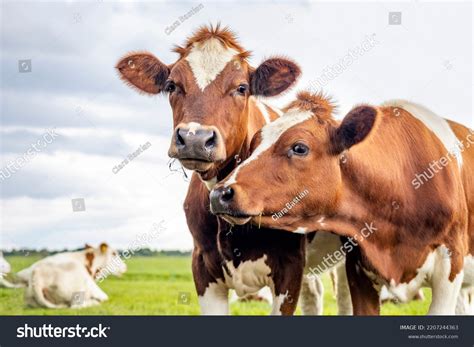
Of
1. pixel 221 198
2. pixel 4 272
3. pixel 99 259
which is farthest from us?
pixel 99 259

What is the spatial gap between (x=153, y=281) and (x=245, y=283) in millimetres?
11853

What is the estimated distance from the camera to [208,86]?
8.11m

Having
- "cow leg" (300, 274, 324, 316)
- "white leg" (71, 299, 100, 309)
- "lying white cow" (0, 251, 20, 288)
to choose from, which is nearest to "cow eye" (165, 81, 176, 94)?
"cow leg" (300, 274, 324, 316)

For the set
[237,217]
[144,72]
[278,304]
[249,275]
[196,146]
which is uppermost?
[144,72]

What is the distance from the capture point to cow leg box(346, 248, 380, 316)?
26.4 feet

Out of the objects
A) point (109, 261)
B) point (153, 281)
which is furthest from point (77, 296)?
point (153, 281)

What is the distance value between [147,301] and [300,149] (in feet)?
25.8

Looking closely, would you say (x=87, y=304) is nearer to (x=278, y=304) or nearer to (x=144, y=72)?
(x=144, y=72)

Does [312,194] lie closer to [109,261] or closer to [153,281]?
[109,261]

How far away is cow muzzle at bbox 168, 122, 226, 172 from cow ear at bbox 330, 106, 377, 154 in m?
1.07
